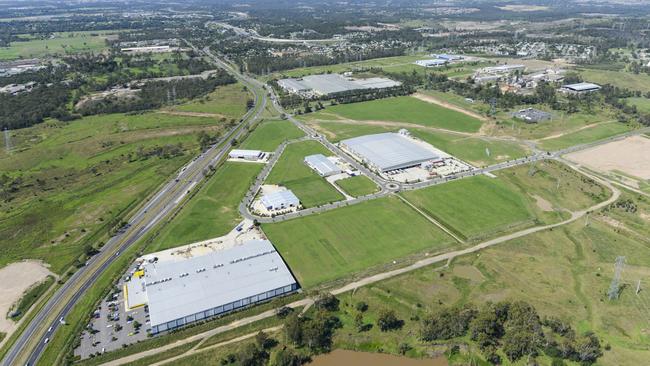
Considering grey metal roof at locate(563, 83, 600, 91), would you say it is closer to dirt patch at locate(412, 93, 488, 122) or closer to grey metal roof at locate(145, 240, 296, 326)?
dirt patch at locate(412, 93, 488, 122)

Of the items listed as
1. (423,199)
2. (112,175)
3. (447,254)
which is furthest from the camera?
(112,175)

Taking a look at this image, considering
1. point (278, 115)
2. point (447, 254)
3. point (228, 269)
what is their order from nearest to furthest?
point (228, 269)
point (447, 254)
point (278, 115)

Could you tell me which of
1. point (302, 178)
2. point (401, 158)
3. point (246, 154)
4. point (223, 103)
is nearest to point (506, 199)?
point (401, 158)

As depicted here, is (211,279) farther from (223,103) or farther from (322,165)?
(223,103)

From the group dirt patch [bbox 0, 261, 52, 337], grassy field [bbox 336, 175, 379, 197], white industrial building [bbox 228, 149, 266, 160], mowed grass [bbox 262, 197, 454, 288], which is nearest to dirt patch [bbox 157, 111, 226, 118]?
white industrial building [bbox 228, 149, 266, 160]

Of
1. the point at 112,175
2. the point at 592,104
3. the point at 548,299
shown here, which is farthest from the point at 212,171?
the point at 592,104

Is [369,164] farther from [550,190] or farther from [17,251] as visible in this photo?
[17,251]

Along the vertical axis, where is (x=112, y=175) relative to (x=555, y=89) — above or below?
below
